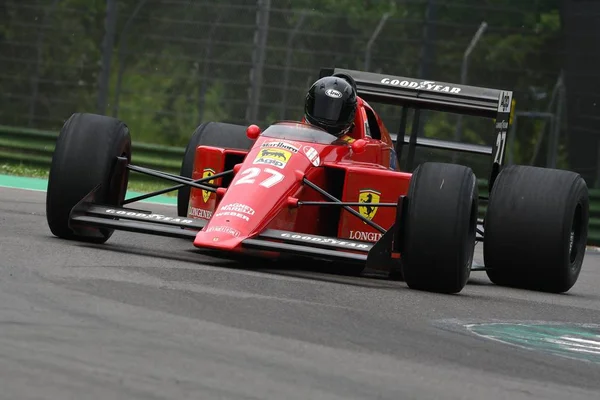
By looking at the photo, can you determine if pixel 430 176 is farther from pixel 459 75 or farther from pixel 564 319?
pixel 459 75

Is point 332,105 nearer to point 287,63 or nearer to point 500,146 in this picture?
point 500,146

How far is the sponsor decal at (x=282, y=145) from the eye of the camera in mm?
9805

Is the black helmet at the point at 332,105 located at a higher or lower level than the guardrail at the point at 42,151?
higher

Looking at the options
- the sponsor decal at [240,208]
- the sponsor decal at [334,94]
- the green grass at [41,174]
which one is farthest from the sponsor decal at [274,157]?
the green grass at [41,174]

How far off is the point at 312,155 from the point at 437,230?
1389 millimetres

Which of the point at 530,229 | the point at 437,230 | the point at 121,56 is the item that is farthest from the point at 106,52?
the point at 437,230

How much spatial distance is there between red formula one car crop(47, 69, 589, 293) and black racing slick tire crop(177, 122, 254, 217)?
95 centimetres

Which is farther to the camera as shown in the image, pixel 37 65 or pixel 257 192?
pixel 37 65

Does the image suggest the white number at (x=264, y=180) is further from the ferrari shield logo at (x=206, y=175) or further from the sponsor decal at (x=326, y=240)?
the ferrari shield logo at (x=206, y=175)

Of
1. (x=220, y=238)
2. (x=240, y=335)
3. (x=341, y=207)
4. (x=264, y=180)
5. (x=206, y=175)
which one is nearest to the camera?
(x=240, y=335)

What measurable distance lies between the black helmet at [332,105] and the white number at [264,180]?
1036mm

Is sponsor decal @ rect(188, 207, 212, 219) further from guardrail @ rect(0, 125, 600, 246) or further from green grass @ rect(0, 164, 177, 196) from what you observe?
guardrail @ rect(0, 125, 600, 246)

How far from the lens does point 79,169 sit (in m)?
9.79

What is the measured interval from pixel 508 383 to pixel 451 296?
→ 3216 millimetres
